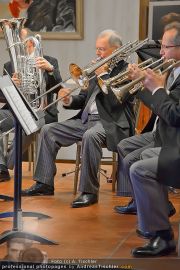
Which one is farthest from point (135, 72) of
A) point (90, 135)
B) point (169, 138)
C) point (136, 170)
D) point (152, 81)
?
point (90, 135)

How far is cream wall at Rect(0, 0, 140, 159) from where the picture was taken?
21.8 feet

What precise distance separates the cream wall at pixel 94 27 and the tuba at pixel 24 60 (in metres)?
1.85

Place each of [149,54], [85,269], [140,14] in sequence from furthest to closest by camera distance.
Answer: [140,14] < [149,54] < [85,269]

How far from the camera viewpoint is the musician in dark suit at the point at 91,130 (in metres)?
4.75

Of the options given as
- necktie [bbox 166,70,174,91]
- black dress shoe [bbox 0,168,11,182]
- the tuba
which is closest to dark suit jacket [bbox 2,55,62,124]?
the tuba

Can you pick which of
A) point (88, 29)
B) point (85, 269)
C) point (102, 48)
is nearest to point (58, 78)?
point (102, 48)

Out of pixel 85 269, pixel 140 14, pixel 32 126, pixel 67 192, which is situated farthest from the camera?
pixel 140 14

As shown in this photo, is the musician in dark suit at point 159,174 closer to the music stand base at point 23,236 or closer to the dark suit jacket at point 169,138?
the dark suit jacket at point 169,138

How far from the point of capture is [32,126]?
130 inches

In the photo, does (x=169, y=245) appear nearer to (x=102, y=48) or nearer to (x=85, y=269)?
(x=85, y=269)

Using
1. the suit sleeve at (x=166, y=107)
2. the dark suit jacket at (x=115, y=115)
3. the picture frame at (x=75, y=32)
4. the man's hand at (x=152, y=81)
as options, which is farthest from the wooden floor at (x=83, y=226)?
the picture frame at (x=75, y=32)

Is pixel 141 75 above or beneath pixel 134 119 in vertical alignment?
above

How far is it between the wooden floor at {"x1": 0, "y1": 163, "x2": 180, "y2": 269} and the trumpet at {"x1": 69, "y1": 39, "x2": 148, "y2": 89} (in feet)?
3.35

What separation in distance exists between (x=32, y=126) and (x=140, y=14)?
366 cm
